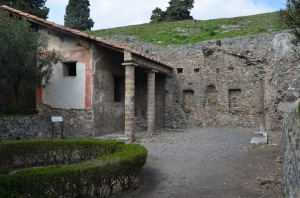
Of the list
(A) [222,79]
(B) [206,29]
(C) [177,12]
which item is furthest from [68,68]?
(C) [177,12]

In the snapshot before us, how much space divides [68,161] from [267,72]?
10399 mm

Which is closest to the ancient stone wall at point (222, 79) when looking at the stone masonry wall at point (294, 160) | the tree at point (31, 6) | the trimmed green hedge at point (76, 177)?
the stone masonry wall at point (294, 160)

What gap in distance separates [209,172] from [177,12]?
2982 centimetres

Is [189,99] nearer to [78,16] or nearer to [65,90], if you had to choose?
[65,90]

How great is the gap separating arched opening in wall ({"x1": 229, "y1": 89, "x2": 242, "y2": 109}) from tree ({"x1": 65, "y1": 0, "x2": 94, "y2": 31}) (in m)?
23.1

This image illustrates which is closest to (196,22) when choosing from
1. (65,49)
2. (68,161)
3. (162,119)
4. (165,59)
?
(165,59)

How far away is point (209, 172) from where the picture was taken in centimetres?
617

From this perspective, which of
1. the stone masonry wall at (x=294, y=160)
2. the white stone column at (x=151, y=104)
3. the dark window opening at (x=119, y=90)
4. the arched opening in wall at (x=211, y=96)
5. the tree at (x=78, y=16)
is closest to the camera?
the stone masonry wall at (x=294, y=160)

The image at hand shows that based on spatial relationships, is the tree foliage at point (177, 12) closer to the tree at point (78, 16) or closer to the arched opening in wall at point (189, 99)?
the tree at point (78, 16)

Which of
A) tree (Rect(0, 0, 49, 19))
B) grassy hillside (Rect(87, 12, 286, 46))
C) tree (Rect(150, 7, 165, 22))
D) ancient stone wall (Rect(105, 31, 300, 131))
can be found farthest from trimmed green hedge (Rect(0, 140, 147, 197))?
tree (Rect(150, 7, 165, 22))

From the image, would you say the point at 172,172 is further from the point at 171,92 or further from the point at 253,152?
the point at 171,92

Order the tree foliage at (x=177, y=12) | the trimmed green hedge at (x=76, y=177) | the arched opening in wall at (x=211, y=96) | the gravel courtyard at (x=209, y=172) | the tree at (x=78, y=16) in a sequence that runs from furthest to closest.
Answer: the tree foliage at (x=177, y=12) < the tree at (x=78, y=16) < the arched opening in wall at (x=211, y=96) < the gravel courtyard at (x=209, y=172) < the trimmed green hedge at (x=76, y=177)

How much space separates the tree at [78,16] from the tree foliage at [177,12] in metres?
8.64

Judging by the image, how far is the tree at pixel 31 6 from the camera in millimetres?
23041
